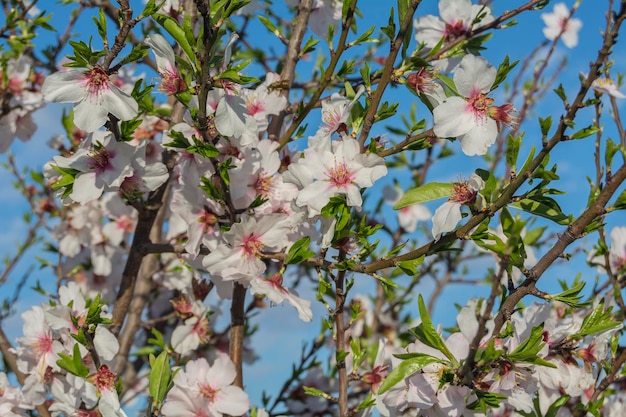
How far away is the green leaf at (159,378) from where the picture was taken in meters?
2.06

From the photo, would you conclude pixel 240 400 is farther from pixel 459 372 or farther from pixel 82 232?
pixel 82 232

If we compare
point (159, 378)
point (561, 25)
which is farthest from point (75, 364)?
point (561, 25)

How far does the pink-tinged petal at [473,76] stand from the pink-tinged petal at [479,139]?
94 millimetres

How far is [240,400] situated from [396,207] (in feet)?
3.11

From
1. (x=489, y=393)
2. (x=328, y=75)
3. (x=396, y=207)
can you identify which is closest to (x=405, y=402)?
(x=489, y=393)

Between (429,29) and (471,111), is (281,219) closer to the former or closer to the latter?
(471,111)

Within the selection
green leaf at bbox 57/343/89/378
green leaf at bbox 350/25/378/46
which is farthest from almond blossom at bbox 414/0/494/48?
green leaf at bbox 57/343/89/378

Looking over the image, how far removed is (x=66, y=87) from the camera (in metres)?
2.09

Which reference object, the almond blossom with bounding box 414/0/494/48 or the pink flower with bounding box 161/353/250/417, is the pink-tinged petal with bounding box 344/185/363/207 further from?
the almond blossom with bounding box 414/0/494/48

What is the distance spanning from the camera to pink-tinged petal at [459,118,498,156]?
2.11m

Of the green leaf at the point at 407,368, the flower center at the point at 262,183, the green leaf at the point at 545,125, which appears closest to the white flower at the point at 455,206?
the green leaf at the point at 545,125

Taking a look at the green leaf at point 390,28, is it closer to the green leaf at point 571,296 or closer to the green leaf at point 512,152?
the green leaf at point 512,152

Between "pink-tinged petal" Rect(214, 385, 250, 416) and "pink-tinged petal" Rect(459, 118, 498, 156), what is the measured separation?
42.7 inches

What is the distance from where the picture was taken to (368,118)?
2133 millimetres
